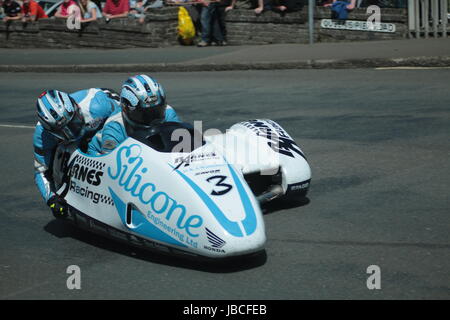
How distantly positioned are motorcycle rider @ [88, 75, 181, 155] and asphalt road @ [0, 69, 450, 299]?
80cm

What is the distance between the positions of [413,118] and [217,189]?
16.6 feet

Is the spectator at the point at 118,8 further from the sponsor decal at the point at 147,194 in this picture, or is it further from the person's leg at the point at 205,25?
the sponsor decal at the point at 147,194

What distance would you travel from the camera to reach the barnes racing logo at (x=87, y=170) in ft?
20.0

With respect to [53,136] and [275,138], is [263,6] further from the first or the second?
[53,136]

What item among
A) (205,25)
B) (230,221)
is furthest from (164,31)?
(230,221)

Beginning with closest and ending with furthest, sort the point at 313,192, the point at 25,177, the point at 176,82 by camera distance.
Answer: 1. the point at 313,192
2. the point at 25,177
3. the point at 176,82

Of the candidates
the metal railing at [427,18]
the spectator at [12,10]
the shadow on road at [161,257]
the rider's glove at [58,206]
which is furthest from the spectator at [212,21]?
the rider's glove at [58,206]

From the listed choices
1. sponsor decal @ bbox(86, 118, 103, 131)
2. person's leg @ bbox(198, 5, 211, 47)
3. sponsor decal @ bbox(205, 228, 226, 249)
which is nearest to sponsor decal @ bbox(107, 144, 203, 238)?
sponsor decal @ bbox(205, 228, 226, 249)

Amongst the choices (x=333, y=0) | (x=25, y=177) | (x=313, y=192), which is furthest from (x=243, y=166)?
(x=333, y=0)

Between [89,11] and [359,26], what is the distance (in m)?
6.83

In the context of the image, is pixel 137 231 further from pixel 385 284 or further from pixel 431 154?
pixel 431 154

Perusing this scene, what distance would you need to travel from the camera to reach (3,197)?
26.0 feet

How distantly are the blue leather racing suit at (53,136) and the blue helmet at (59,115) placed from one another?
0.17 m

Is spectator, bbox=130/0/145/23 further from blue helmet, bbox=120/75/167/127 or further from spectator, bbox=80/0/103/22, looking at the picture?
blue helmet, bbox=120/75/167/127
